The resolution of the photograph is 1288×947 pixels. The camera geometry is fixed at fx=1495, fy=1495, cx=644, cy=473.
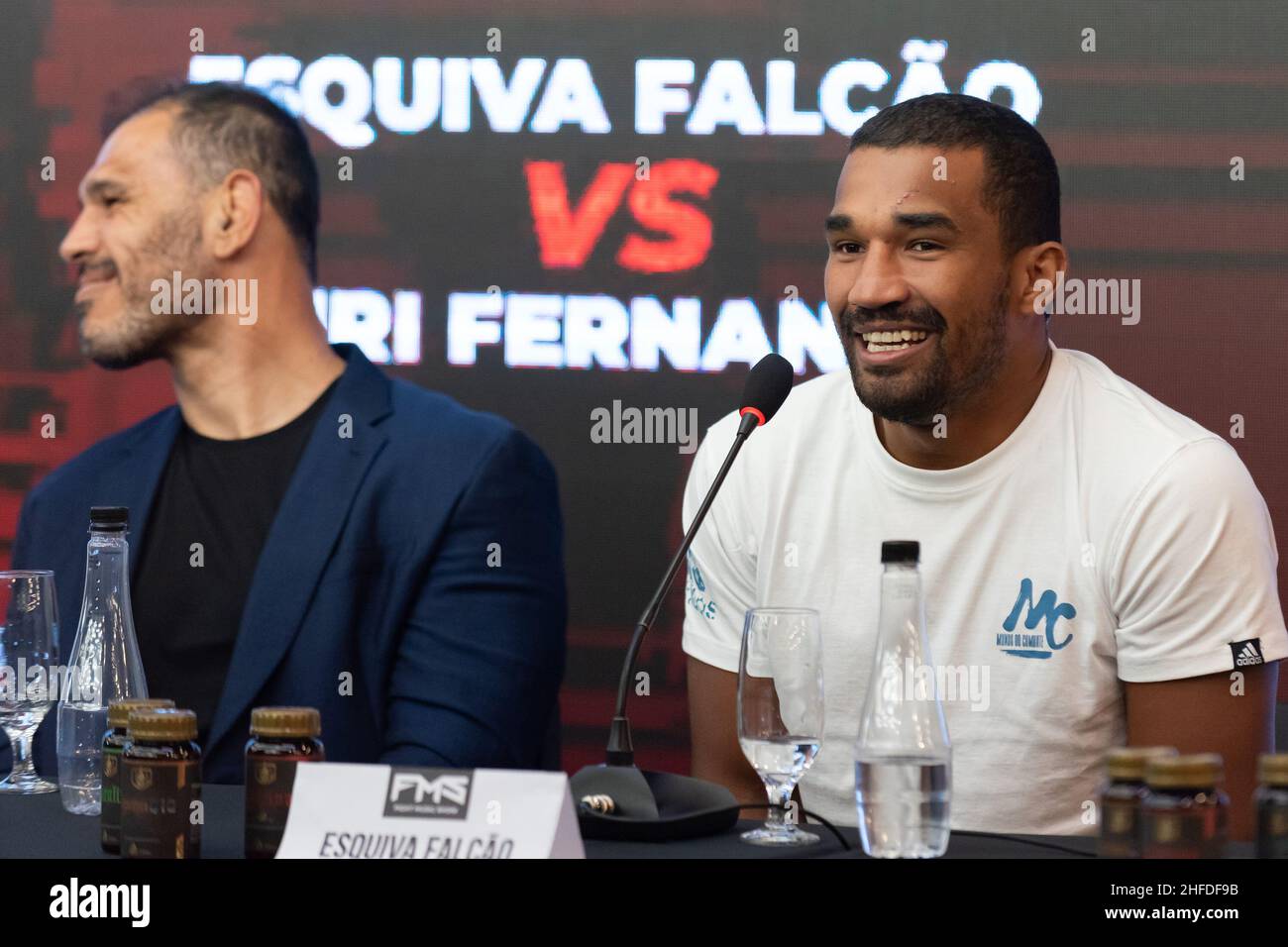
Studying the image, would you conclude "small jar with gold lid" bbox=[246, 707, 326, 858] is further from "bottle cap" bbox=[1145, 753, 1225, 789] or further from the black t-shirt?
the black t-shirt

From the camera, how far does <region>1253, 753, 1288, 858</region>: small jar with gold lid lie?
1.11 m

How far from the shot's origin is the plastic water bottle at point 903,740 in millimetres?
1255

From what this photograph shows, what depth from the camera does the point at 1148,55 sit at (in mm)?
2607

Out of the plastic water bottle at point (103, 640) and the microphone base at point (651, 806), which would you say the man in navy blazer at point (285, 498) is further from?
the microphone base at point (651, 806)

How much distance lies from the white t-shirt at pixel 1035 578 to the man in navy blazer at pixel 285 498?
527 millimetres

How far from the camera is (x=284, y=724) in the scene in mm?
1309

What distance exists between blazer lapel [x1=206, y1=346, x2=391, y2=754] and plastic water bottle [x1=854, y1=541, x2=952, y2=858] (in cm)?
143

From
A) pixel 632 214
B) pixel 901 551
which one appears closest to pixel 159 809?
pixel 901 551

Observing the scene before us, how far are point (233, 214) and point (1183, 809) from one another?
7.01 ft

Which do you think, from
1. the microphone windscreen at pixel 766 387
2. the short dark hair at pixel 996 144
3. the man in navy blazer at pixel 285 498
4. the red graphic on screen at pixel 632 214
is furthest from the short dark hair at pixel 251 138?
the microphone windscreen at pixel 766 387

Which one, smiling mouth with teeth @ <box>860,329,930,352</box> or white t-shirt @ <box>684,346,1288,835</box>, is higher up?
smiling mouth with teeth @ <box>860,329,930,352</box>

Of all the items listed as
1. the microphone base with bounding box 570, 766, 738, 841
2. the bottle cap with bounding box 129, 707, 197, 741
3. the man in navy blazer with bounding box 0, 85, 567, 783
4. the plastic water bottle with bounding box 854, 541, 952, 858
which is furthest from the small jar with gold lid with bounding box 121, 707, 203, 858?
the man in navy blazer with bounding box 0, 85, 567, 783
